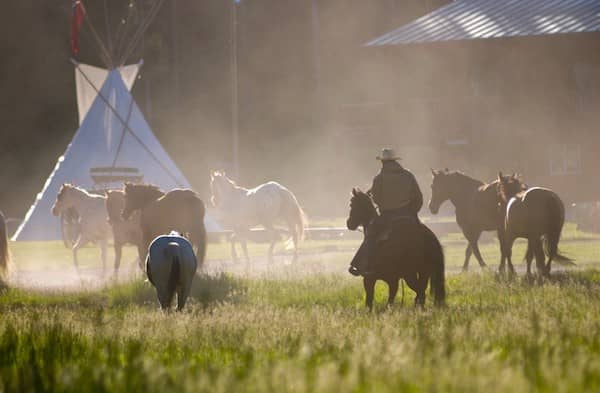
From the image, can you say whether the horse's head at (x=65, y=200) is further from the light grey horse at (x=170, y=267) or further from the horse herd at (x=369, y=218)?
the light grey horse at (x=170, y=267)

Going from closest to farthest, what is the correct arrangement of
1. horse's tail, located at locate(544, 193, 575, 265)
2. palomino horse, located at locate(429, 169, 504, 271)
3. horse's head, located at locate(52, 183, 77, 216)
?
horse's tail, located at locate(544, 193, 575, 265) → palomino horse, located at locate(429, 169, 504, 271) → horse's head, located at locate(52, 183, 77, 216)

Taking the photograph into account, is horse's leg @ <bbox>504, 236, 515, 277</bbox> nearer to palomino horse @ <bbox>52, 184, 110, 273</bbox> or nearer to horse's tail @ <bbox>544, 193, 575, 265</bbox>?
horse's tail @ <bbox>544, 193, 575, 265</bbox>

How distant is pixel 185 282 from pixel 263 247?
59.7 feet

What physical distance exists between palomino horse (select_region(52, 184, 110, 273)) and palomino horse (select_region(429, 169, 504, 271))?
21.0 ft

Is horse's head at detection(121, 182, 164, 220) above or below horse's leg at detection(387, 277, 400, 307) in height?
above

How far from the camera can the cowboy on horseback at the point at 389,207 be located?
35.2 feet

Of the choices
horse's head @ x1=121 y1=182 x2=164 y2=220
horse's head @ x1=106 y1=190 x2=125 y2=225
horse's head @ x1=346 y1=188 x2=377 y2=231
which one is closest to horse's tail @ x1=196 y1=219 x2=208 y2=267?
horse's head @ x1=121 y1=182 x2=164 y2=220

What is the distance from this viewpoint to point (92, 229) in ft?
65.8

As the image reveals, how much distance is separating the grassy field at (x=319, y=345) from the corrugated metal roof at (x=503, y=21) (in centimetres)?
2565

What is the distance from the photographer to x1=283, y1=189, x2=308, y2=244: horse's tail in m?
22.8

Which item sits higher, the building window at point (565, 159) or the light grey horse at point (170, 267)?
the building window at point (565, 159)

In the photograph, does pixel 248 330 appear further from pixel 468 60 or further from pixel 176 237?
pixel 468 60

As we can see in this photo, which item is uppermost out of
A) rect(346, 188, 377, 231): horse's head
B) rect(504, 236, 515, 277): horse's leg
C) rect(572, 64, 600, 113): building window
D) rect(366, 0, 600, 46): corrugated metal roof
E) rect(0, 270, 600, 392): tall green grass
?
rect(366, 0, 600, 46): corrugated metal roof

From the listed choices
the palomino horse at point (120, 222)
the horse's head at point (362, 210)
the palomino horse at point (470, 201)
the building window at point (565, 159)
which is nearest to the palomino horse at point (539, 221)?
the palomino horse at point (470, 201)
